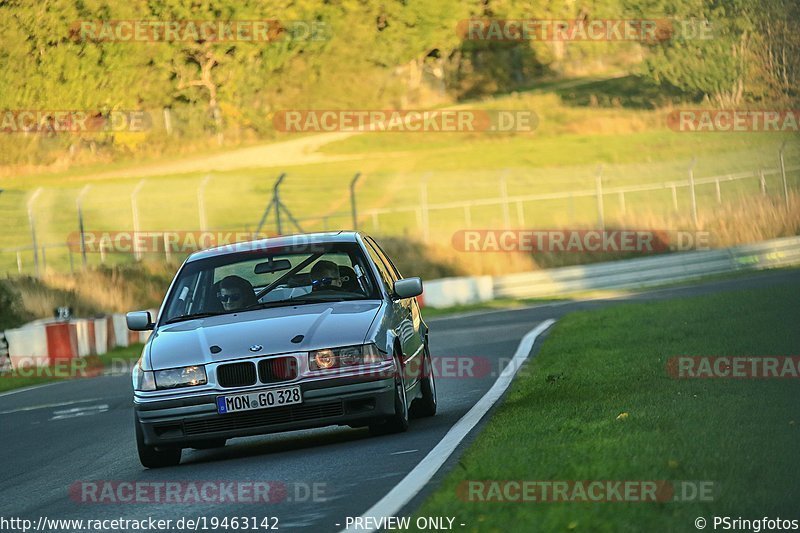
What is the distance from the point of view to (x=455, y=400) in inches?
528

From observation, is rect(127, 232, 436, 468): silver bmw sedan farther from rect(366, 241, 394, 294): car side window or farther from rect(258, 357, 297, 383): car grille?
rect(366, 241, 394, 294): car side window

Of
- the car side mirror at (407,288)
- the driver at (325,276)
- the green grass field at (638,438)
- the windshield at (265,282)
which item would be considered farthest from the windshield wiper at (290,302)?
the green grass field at (638,438)

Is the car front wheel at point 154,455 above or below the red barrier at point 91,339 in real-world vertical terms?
above

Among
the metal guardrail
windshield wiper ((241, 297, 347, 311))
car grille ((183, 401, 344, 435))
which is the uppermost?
windshield wiper ((241, 297, 347, 311))

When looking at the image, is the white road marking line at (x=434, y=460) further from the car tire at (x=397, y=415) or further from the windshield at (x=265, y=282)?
the windshield at (x=265, y=282)

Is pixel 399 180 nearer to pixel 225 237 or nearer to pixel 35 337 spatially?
pixel 225 237

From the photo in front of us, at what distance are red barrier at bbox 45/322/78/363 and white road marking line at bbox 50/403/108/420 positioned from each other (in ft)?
27.4

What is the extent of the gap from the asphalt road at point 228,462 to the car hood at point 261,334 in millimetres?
698

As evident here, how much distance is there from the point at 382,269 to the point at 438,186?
46646 mm

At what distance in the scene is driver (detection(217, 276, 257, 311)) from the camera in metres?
11.4

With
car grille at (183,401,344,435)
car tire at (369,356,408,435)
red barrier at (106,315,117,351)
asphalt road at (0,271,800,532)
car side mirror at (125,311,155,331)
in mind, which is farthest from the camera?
red barrier at (106,315,117,351)

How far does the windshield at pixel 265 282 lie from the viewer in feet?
37.5

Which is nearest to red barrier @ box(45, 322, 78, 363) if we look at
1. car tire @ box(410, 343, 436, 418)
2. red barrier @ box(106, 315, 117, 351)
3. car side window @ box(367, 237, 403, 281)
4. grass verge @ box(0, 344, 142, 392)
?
grass verge @ box(0, 344, 142, 392)

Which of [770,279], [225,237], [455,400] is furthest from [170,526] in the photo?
[225,237]
